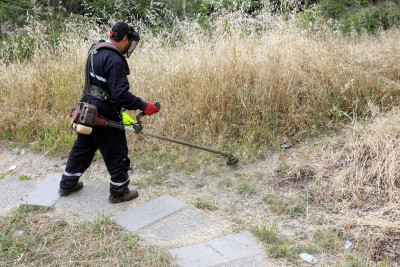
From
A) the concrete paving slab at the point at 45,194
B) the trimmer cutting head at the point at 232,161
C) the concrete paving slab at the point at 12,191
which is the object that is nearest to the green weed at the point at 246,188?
the trimmer cutting head at the point at 232,161

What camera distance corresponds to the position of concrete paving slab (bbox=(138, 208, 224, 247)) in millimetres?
3072

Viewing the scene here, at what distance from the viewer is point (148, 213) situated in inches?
137

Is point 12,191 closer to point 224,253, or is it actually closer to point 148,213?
point 148,213

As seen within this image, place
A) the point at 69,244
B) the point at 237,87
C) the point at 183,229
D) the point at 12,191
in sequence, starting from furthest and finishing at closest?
the point at 237,87
the point at 12,191
the point at 183,229
the point at 69,244

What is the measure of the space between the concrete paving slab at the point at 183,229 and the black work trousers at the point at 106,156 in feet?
2.08

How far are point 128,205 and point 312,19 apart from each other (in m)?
4.82

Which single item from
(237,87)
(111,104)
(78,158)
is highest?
(111,104)

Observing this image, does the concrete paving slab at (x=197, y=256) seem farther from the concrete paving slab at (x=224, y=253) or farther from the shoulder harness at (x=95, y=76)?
the shoulder harness at (x=95, y=76)

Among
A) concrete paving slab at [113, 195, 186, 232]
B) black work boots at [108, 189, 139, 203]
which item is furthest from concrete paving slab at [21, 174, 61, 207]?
concrete paving slab at [113, 195, 186, 232]

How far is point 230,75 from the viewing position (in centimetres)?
509

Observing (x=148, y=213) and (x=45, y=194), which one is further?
(x=45, y=194)

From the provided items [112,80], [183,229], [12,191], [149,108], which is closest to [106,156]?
[149,108]

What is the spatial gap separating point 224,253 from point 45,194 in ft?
6.72

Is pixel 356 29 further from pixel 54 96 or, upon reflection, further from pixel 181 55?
pixel 54 96
